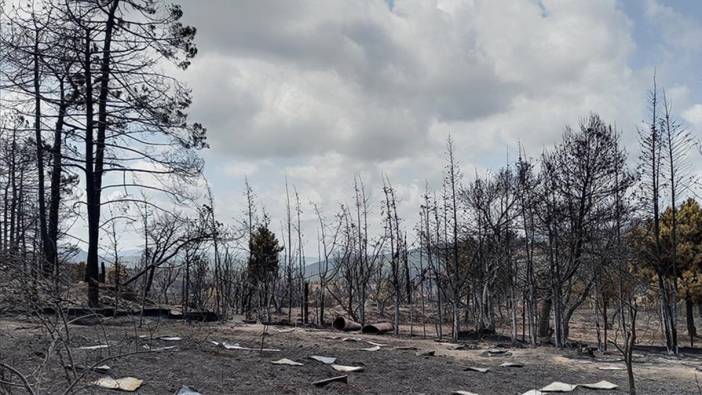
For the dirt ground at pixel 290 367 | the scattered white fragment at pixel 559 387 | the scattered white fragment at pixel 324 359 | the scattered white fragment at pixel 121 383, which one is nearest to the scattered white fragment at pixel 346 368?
the dirt ground at pixel 290 367

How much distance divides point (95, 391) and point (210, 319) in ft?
27.8

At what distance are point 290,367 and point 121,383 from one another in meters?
2.35

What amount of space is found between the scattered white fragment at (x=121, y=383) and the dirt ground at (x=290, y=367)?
0.30 ft

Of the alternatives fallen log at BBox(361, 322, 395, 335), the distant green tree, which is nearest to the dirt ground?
fallen log at BBox(361, 322, 395, 335)

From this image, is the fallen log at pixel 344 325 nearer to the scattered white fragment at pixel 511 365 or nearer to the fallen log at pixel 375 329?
the fallen log at pixel 375 329

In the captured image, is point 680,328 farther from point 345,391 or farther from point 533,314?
point 345,391

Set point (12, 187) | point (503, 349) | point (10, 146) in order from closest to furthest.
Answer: point (503, 349) → point (10, 146) → point (12, 187)

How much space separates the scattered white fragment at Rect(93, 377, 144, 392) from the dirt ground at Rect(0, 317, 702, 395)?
90mm

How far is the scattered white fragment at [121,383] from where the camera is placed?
5.88 m

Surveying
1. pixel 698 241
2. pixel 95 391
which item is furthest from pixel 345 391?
pixel 698 241

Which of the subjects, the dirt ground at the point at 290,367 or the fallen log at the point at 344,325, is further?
the fallen log at the point at 344,325

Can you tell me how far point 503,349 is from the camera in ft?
39.9

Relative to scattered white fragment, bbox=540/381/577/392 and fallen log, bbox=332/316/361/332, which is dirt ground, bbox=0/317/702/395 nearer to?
scattered white fragment, bbox=540/381/577/392

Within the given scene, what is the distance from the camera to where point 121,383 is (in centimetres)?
605
